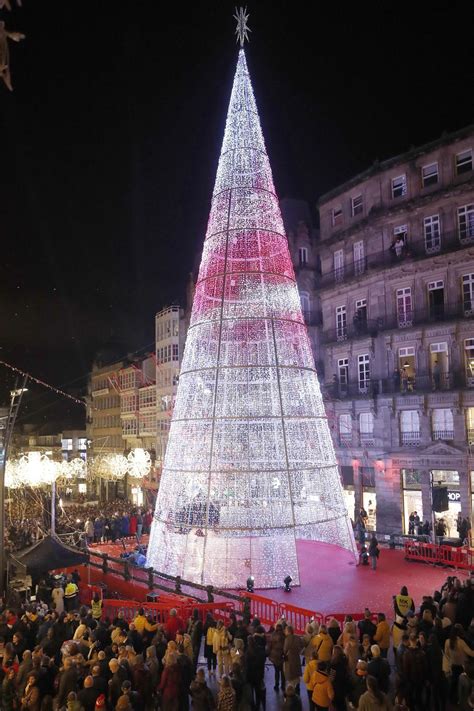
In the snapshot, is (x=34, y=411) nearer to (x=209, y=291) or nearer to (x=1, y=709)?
(x=209, y=291)

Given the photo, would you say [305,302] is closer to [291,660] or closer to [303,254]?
[303,254]

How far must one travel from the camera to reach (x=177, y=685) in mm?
9703

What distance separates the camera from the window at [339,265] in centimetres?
3659

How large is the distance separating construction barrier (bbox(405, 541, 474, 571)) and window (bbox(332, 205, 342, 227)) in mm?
22141

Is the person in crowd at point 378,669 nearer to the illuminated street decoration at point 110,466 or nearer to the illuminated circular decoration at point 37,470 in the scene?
the illuminated circular decoration at point 37,470

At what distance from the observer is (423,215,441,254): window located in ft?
102

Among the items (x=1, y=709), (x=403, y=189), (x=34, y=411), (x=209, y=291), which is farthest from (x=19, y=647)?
(x=34, y=411)

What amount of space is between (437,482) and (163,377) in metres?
28.2

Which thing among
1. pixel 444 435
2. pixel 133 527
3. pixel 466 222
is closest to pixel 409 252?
pixel 466 222

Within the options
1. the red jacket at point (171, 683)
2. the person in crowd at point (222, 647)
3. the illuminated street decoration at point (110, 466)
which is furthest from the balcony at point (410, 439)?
the red jacket at point (171, 683)

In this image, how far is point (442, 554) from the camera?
21.6 meters

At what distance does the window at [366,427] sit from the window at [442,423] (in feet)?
13.3

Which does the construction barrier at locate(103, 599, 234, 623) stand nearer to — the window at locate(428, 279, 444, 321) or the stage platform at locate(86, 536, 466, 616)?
the stage platform at locate(86, 536, 466, 616)

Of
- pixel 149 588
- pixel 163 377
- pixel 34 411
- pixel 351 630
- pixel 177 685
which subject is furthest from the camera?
pixel 34 411
